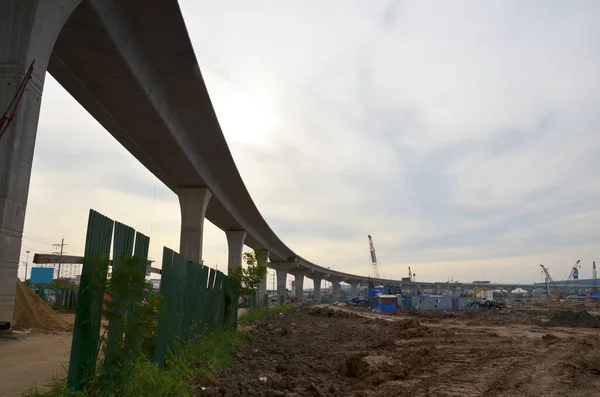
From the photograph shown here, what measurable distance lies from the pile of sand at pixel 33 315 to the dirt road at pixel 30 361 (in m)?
2.01

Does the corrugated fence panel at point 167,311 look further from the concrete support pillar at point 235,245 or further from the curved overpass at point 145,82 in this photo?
the concrete support pillar at point 235,245

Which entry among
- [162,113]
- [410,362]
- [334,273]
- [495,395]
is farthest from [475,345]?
[334,273]

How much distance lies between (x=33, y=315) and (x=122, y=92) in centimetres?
1125

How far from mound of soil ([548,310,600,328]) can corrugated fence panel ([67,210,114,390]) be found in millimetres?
34757

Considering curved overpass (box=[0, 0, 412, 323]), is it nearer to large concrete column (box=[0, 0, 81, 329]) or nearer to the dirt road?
large concrete column (box=[0, 0, 81, 329])

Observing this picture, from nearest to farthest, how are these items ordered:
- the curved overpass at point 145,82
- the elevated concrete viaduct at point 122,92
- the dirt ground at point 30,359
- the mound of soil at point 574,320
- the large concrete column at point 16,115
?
the large concrete column at point 16,115 → the elevated concrete viaduct at point 122,92 → the dirt ground at point 30,359 → the curved overpass at point 145,82 → the mound of soil at point 574,320

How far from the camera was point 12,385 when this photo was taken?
28.1ft

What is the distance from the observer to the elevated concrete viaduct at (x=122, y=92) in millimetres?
7156

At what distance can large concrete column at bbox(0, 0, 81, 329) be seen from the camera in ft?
22.7

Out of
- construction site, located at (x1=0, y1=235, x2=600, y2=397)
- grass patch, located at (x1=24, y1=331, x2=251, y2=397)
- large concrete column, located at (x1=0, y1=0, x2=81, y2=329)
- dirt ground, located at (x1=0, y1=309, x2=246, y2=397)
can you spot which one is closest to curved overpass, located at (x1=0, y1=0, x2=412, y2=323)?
large concrete column, located at (x1=0, y1=0, x2=81, y2=329)

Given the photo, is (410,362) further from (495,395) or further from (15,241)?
(15,241)

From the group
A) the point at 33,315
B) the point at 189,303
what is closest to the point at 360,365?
the point at 189,303

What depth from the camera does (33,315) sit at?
2031 centimetres

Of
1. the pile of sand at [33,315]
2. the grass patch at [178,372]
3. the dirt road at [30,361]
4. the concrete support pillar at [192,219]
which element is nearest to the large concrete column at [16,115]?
the grass patch at [178,372]
